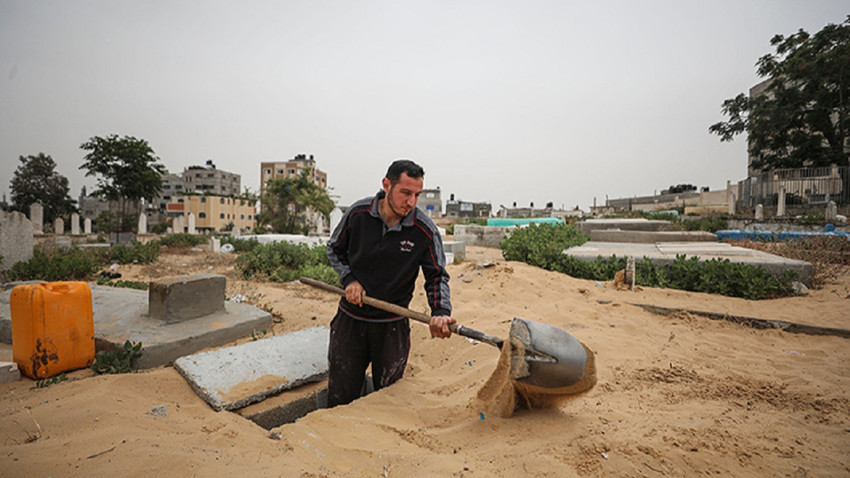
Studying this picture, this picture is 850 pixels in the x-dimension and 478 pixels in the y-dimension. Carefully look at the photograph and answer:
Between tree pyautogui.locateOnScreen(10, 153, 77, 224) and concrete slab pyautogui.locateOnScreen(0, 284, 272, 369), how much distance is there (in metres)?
36.9

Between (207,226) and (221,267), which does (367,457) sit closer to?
(221,267)

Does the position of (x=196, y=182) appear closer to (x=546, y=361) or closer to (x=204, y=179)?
(x=204, y=179)

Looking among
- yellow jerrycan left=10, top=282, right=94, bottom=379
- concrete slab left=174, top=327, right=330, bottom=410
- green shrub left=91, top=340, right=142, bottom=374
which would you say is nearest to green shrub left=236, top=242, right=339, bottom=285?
concrete slab left=174, top=327, right=330, bottom=410

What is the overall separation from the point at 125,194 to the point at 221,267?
20.2 m

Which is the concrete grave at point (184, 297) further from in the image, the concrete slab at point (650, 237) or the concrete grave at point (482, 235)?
the concrete grave at point (482, 235)

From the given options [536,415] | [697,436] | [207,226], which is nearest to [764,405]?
[697,436]

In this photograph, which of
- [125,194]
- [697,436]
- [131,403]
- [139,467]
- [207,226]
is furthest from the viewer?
[207,226]

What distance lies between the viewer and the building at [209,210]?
1873 inches

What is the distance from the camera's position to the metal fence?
1560 centimetres

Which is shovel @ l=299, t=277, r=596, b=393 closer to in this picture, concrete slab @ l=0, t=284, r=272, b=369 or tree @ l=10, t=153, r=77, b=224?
concrete slab @ l=0, t=284, r=272, b=369

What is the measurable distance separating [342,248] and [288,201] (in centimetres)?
2506

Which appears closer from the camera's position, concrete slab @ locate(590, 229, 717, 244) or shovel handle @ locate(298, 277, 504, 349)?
shovel handle @ locate(298, 277, 504, 349)

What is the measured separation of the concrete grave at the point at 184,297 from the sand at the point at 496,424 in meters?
0.92

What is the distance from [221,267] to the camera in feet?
32.2
